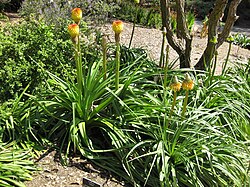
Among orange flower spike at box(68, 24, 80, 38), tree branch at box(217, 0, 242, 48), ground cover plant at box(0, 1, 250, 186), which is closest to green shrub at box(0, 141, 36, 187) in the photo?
ground cover plant at box(0, 1, 250, 186)

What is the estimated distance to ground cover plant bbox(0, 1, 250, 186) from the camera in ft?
9.00

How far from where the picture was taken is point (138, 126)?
2977 mm

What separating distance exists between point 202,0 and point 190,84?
11.9m

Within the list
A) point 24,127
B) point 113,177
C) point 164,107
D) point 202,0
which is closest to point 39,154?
point 24,127

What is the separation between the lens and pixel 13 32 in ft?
12.9

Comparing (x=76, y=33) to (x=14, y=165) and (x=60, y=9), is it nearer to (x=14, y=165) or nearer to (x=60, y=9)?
(x=14, y=165)

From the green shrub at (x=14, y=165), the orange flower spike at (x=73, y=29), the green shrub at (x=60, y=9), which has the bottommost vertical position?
the green shrub at (x=14, y=165)

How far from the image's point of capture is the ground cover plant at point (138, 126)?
2.74 m

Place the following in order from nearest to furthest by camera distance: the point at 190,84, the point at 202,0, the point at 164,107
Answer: the point at 190,84 → the point at 164,107 → the point at 202,0

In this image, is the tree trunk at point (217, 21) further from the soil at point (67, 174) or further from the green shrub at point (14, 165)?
the green shrub at point (14, 165)

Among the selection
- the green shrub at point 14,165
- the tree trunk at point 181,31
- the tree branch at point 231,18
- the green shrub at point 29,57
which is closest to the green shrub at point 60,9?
the green shrub at point 29,57

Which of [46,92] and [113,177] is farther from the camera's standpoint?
[46,92]

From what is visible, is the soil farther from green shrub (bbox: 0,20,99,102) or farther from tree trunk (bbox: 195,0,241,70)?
tree trunk (bbox: 195,0,241,70)

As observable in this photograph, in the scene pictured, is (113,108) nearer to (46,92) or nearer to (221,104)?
(46,92)
